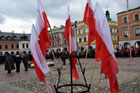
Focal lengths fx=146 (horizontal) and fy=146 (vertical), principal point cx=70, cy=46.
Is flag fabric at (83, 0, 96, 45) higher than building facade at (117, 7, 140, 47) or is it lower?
lower

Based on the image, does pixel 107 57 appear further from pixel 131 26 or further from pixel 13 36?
pixel 13 36

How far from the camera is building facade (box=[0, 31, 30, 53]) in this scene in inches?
2142

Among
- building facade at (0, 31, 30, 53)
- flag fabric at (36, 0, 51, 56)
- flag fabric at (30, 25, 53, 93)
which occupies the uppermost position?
building facade at (0, 31, 30, 53)

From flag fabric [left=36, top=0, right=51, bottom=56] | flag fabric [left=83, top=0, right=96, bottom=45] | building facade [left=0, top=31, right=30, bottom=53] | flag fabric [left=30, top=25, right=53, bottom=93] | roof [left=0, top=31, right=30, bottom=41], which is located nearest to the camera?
flag fabric [left=30, top=25, right=53, bottom=93]

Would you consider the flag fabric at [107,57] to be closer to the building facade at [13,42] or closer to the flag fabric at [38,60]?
the flag fabric at [38,60]

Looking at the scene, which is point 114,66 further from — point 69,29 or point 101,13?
point 69,29

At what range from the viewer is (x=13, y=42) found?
56.8 metres

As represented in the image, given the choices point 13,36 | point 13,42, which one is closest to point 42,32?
point 13,42

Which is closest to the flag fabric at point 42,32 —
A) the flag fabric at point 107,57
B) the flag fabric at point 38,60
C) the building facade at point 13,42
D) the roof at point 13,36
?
the flag fabric at point 38,60

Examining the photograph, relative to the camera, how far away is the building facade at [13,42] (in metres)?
54.4

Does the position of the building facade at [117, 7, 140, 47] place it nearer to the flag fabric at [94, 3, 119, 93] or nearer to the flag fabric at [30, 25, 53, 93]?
the flag fabric at [94, 3, 119, 93]

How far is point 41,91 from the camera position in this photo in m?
5.71

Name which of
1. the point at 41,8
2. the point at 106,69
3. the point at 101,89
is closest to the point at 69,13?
the point at 41,8

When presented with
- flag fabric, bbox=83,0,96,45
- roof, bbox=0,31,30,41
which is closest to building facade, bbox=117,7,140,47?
flag fabric, bbox=83,0,96,45
